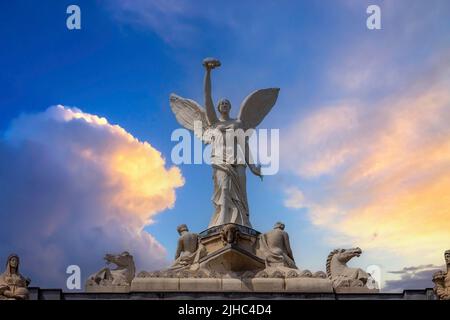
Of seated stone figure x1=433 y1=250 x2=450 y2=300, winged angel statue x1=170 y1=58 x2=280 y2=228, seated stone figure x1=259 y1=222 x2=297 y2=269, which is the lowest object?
seated stone figure x1=433 y1=250 x2=450 y2=300

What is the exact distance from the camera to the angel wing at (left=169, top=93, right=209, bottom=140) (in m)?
40.1

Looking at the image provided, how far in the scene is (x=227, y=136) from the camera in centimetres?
3912

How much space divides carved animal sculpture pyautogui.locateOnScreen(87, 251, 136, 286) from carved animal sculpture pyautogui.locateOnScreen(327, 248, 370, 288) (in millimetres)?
7228

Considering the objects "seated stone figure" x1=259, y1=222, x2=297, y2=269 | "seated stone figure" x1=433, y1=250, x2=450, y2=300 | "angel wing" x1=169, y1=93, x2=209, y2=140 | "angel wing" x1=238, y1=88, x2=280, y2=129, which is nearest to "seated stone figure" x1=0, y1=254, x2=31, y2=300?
"seated stone figure" x1=259, y1=222, x2=297, y2=269

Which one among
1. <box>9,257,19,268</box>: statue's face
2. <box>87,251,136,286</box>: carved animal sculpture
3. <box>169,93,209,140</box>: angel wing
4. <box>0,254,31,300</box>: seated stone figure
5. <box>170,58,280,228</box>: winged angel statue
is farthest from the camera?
<box>169,93,209,140</box>: angel wing

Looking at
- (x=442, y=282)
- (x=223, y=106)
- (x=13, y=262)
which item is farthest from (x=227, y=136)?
(x=442, y=282)

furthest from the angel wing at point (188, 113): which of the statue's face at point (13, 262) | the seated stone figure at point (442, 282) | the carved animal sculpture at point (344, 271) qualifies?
the seated stone figure at point (442, 282)

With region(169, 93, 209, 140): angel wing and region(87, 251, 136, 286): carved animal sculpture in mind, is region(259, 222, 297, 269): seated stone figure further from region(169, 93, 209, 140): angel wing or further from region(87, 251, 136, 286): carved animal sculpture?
region(169, 93, 209, 140): angel wing

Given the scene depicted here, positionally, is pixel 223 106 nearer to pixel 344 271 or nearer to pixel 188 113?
pixel 188 113

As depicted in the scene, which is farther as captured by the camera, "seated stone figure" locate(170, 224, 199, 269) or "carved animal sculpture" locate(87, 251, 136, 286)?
"seated stone figure" locate(170, 224, 199, 269)

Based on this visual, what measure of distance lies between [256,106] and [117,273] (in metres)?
10.1

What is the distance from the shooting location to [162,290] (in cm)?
3319
